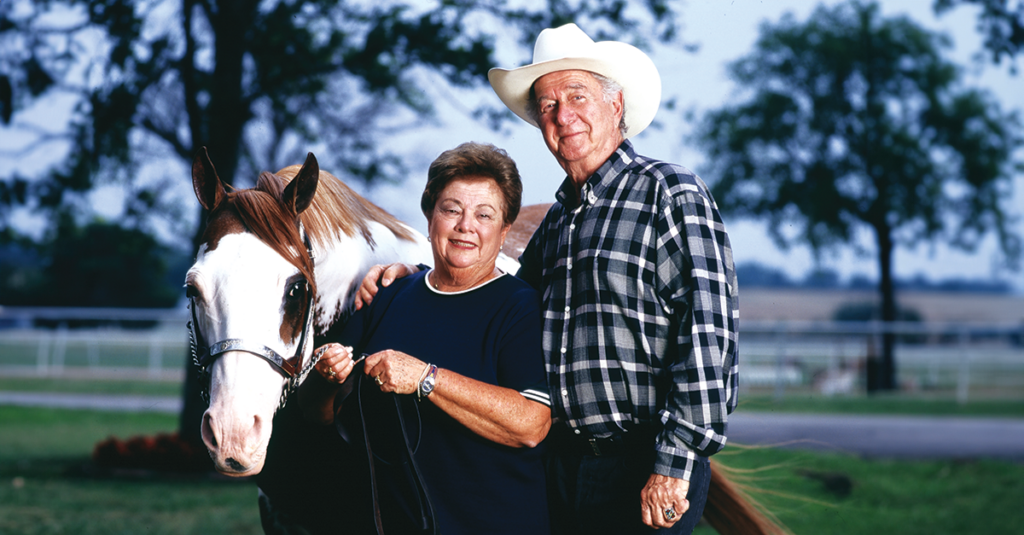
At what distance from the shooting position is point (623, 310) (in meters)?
1.93

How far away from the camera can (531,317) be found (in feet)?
6.61

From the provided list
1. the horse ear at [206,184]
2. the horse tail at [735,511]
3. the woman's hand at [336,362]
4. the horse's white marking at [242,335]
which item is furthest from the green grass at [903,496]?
the horse ear at [206,184]

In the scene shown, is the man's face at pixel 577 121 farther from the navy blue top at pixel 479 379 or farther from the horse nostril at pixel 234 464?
the horse nostril at pixel 234 464

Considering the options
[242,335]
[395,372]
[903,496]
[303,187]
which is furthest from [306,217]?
[903,496]

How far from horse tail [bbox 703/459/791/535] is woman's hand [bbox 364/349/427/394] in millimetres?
1761

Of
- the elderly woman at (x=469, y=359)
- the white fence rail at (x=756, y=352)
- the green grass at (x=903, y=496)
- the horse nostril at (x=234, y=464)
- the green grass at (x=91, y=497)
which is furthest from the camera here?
the white fence rail at (x=756, y=352)

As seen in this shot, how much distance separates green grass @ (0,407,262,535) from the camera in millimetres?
5352

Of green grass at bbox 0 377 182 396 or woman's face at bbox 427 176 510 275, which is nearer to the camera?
woman's face at bbox 427 176 510 275

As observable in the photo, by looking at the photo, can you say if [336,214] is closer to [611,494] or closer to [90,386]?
[611,494]

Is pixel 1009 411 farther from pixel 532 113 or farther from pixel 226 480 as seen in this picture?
pixel 532 113

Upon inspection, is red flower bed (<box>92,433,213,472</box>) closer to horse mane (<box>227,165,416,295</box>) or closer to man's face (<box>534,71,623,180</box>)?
horse mane (<box>227,165,416,295</box>)

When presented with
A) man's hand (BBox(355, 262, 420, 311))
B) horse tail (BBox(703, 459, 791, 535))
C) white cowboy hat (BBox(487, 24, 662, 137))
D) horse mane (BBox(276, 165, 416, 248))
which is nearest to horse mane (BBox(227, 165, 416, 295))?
horse mane (BBox(276, 165, 416, 248))

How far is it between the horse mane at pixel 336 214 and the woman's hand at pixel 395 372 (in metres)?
0.59

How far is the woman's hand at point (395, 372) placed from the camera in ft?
5.80
